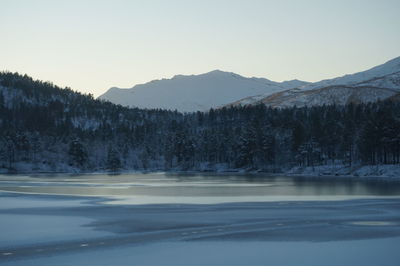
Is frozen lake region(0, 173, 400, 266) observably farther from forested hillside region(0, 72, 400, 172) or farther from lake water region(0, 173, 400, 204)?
forested hillside region(0, 72, 400, 172)

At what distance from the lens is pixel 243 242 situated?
80.8 ft

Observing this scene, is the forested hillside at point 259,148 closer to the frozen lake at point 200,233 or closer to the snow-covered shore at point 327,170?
the snow-covered shore at point 327,170

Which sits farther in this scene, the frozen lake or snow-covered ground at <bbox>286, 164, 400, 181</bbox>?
snow-covered ground at <bbox>286, 164, 400, 181</bbox>

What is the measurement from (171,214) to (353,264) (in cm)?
1868

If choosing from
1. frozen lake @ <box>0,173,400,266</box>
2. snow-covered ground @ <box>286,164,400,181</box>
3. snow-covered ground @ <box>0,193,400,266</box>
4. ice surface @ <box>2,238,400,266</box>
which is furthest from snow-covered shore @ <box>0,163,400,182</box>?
ice surface @ <box>2,238,400,266</box>

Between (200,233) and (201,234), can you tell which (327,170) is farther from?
(201,234)

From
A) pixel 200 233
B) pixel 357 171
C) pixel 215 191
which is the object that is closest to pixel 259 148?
pixel 357 171

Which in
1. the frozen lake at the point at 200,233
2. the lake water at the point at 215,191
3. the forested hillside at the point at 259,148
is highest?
the forested hillside at the point at 259,148

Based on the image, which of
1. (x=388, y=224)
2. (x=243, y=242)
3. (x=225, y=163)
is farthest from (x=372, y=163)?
(x=243, y=242)

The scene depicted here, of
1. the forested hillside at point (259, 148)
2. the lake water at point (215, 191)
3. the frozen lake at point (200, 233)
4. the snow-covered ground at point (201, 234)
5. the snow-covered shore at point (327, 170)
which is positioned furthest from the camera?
the forested hillside at point (259, 148)

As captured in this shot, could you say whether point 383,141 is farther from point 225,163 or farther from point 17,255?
point 17,255

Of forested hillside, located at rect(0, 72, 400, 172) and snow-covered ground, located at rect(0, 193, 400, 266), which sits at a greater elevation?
forested hillside, located at rect(0, 72, 400, 172)

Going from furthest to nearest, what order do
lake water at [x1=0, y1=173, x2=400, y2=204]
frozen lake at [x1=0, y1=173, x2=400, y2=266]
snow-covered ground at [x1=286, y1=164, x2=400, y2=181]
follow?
snow-covered ground at [x1=286, y1=164, x2=400, y2=181] < lake water at [x1=0, y1=173, x2=400, y2=204] < frozen lake at [x1=0, y1=173, x2=400, y2=266]

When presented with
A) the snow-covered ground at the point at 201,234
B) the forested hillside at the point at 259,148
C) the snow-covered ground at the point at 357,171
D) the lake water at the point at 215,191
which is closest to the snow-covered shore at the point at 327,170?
the snow-covered ground at the point at 357,171
